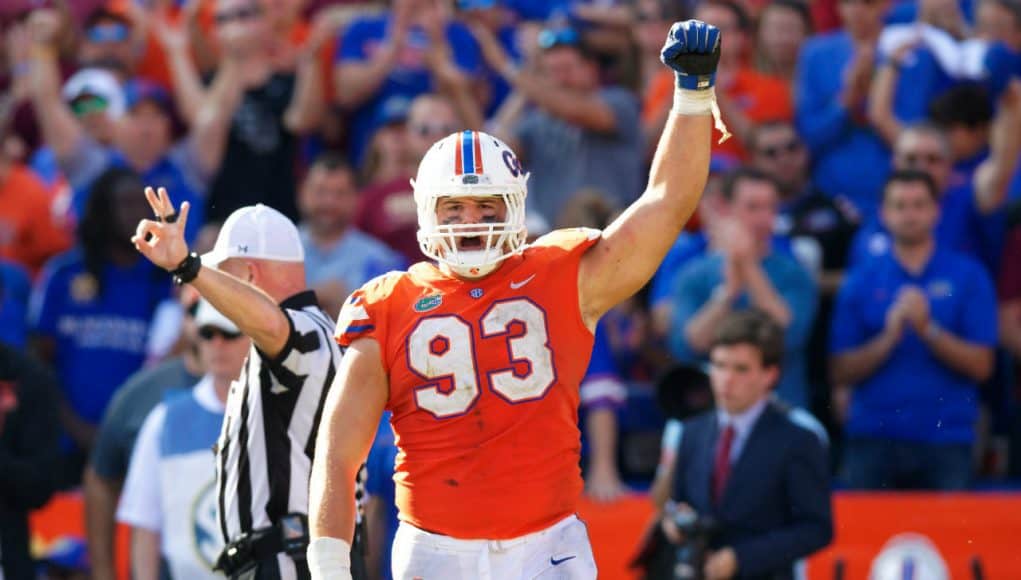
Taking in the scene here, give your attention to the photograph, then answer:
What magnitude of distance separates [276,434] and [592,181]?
485cm

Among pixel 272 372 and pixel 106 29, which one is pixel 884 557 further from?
pixel 106 29

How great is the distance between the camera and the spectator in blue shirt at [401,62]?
11.1 m

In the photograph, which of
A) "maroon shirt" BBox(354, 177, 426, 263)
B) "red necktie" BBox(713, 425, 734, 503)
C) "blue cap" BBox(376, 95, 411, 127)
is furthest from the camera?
"blue cap" BBox(376, 95, 411, 127)

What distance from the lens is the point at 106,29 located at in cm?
1215

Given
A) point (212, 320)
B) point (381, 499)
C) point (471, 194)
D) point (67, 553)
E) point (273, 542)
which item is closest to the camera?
point (471, 194)

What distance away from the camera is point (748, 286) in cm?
935

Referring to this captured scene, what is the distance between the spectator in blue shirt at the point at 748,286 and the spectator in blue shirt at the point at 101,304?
3.06 m

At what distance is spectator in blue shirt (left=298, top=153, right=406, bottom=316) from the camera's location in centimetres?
990

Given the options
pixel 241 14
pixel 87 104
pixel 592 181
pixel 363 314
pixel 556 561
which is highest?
pixel 241 14

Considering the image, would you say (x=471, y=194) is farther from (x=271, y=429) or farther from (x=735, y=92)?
(x=735, y=92)

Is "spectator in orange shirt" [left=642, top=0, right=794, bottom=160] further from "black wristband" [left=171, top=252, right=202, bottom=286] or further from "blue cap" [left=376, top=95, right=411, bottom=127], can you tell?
A: "black wristband" [left=171, top=252, right=202, bottom=286]

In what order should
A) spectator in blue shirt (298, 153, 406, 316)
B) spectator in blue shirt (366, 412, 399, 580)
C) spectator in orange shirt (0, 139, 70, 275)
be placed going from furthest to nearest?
spectator in orange shirt (0, 139, 70, 275) → spectator in blue shirt (298, 153, 406, 316) → spectator in blue shirt (366, 412, 399, 580)

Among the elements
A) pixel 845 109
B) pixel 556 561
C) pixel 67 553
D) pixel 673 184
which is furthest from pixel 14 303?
pixel 673 184

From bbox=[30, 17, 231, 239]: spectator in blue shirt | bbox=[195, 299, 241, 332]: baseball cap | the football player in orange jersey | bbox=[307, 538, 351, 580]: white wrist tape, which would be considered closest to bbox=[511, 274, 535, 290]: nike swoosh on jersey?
the football player in orange jersey
